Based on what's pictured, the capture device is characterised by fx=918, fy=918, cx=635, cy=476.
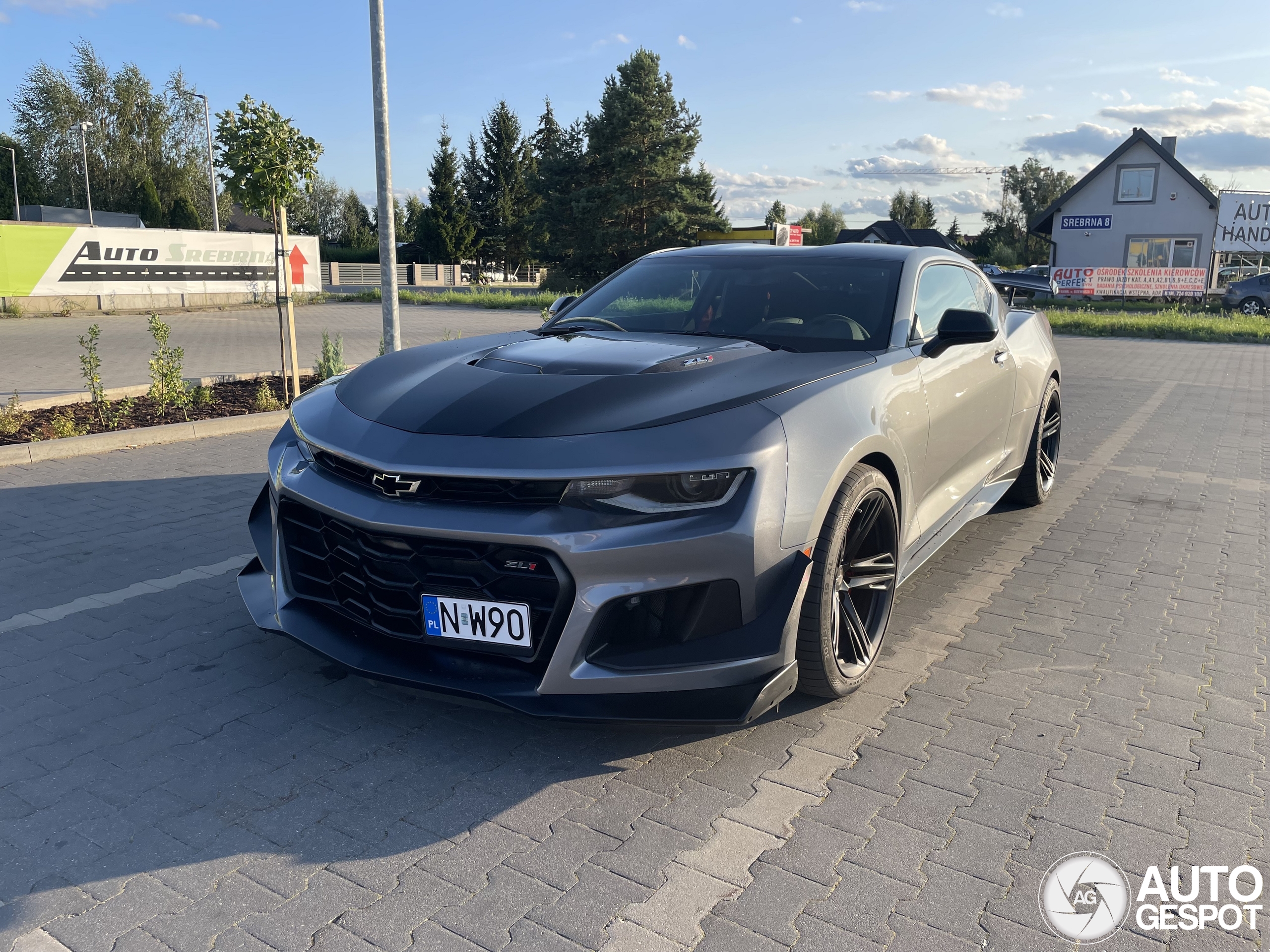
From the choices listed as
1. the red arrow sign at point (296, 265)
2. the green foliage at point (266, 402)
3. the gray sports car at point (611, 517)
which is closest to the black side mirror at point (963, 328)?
the gray sports car at point (611, 517)

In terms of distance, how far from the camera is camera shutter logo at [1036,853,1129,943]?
7.03 feet

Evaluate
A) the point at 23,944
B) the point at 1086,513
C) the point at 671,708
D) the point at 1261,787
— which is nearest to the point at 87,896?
the point at 23,944

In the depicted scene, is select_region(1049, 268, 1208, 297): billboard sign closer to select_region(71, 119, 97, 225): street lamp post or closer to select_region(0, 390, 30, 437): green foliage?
select_region(0, 390, 30, 437): green foliage

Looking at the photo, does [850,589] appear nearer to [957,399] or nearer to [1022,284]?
[957,399]

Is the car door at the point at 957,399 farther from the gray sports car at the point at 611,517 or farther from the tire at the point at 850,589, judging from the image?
the tire at the point at 850,589

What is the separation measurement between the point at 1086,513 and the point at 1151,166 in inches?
1663

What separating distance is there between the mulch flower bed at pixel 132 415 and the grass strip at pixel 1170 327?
20.1 metres

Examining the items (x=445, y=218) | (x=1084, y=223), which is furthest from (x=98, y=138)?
(x=1084, y=223)

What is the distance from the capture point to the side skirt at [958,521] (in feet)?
12.3

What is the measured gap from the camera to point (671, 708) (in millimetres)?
2559

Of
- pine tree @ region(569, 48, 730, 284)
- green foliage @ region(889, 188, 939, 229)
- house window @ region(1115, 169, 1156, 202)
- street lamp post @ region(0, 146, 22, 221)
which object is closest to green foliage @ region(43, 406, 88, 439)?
pine tree @ region(569, 48, 730, 284)

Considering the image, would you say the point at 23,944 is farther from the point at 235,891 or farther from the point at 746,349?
the point at 746,349

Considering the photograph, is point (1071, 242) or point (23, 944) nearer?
point (23, 944)

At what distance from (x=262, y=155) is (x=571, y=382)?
7832 millimetres
